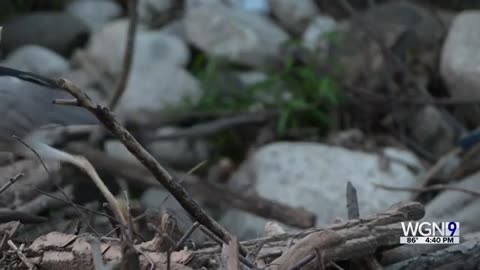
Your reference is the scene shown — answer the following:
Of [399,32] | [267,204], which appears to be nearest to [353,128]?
[399,32]

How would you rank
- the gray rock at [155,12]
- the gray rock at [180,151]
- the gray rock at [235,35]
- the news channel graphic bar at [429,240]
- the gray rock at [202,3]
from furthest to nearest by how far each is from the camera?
the gray rock at [155,12] < the gray rock at [202,3] < the gray rock at [235,35] < the gray rock at [180,151] < the news channel graphic bar at [429,240]

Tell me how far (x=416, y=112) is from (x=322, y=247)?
297cm

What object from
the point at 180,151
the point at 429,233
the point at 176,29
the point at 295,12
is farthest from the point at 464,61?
the point at 429,233

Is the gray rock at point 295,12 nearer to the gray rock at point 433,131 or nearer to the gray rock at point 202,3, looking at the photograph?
the gray rock at point 202,3

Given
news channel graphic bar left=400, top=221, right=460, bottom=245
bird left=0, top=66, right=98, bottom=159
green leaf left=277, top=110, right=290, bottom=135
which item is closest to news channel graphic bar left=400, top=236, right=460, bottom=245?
news channel graphic bar left=400, top=221, right=460, bottom=245

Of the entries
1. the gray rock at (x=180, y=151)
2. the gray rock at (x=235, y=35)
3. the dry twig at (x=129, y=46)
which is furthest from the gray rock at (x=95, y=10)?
the dry twig at (x=129, y=46)

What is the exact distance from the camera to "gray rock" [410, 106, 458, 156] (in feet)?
13.2

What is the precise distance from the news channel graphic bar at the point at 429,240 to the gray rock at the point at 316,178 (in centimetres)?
194

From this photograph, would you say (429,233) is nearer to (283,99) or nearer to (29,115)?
(29,115)

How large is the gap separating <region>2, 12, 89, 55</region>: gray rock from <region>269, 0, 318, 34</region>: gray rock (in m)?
1.10

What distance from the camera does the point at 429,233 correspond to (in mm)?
1460

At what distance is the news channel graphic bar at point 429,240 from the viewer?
1.39m

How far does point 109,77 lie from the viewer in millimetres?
4723

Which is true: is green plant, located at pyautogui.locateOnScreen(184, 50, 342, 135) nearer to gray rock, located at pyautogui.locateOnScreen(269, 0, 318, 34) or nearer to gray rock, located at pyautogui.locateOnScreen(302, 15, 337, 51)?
gray rock, located at pyautogui.locateOnScreen(302, 15, 337, 51)
